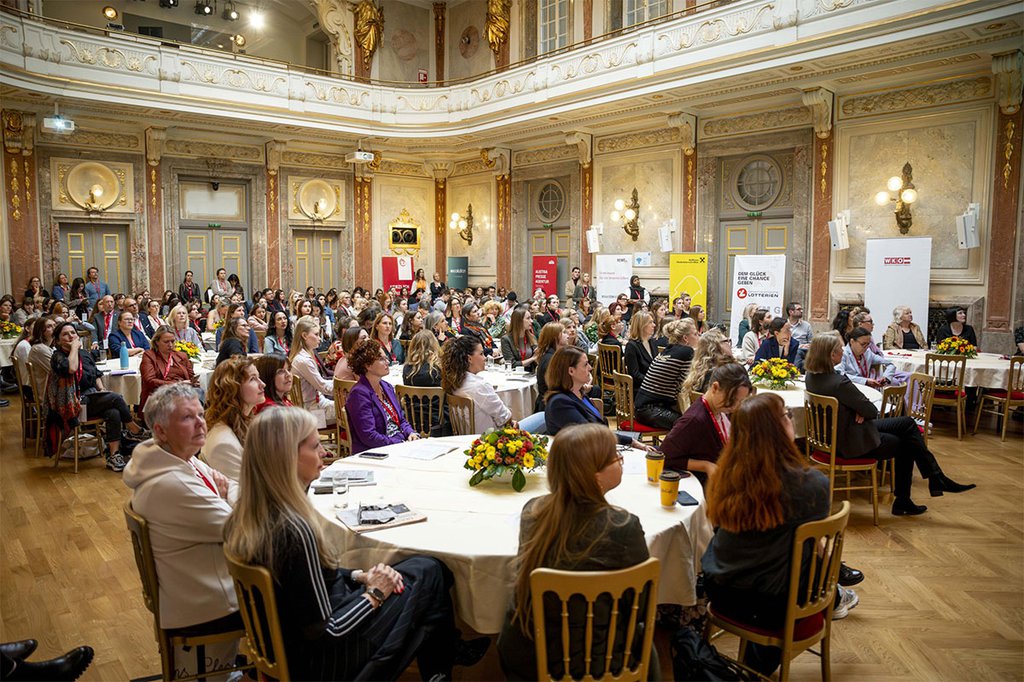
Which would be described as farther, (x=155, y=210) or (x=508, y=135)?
(x=508, y=135)

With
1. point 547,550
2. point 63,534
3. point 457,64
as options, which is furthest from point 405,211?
point 547,550

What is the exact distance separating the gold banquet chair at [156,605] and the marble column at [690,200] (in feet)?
40.4

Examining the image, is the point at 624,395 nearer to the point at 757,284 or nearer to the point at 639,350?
the point at 639,350

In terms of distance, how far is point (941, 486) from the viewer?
554cm

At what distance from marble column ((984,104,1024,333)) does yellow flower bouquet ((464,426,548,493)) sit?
9538mm

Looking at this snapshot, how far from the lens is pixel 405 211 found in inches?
731

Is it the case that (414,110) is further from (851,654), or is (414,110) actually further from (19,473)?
(851,654)

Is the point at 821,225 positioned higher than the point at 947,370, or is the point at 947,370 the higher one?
the point at 821,225

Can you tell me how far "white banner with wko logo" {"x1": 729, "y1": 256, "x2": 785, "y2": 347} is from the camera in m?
12.5

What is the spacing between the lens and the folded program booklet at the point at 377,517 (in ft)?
9.98

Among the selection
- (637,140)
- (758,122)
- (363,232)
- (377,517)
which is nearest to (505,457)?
(377,517)

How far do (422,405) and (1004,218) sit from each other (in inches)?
358

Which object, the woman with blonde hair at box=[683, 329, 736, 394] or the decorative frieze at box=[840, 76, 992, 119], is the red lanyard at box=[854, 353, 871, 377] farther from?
the decorative frieze at box=[840, 76, 992, 119]

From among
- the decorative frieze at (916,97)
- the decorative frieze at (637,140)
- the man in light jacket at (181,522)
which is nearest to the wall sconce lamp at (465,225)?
the decorative frieze at (637,140)
